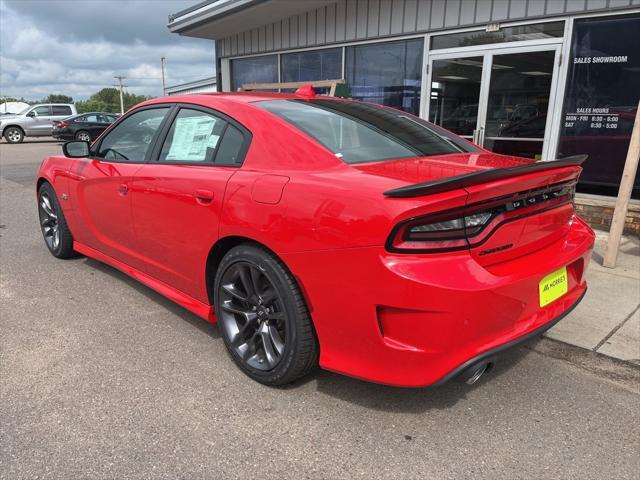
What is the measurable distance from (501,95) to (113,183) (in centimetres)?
546

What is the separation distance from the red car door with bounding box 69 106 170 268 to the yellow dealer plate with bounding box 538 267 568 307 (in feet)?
8.57

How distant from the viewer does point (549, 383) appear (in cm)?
282

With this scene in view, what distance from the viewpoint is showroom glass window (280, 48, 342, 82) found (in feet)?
30.7

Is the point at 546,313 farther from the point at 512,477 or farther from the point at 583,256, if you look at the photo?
the point at 512,477

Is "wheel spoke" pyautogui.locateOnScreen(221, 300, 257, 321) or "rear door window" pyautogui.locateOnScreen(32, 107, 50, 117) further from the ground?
"rear door window" pyautogui.locateOnScreen(32, 107, 50, 117)

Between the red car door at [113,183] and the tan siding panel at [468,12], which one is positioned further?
the tan siding panel at [468,12]

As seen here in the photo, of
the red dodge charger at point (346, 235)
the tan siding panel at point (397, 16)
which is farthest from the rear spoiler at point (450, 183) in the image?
the tan siding panel at point (397, 16)

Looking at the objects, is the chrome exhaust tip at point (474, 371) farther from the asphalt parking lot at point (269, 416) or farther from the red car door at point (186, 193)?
the red car door at point (186, 193)

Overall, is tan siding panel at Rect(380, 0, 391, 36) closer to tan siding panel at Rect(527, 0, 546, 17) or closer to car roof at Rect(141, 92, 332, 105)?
tan siding panel at Rect(527, 0, 546, 17)

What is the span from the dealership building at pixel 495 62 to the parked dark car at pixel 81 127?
15840mm

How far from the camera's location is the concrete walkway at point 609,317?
3246 millimetres

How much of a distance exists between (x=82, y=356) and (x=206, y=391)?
91 centimetres

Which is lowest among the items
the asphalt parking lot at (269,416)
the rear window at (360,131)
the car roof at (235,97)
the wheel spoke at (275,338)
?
the asphalt parking lot at (269,416)

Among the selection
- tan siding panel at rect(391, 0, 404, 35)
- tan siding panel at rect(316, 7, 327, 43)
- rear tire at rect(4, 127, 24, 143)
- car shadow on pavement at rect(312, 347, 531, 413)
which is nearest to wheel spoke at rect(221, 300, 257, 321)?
car shadow on pavement at rect(312, 347, 531, 413)
